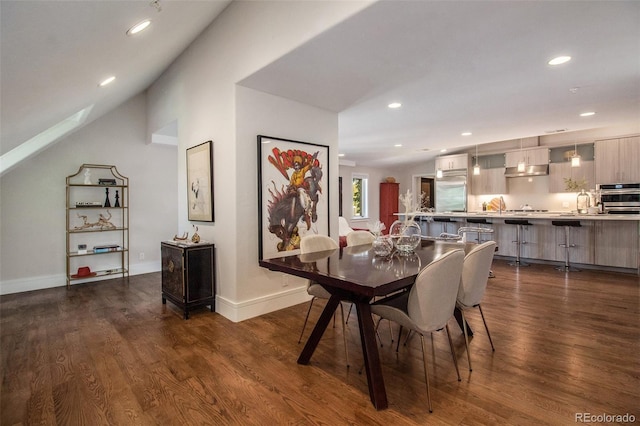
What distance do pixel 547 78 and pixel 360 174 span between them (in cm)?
690

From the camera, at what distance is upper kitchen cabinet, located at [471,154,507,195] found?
7.91 meters

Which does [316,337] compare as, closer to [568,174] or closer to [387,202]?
[568,174]

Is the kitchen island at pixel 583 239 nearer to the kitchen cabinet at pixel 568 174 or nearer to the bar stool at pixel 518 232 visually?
the bar stool at pixel 518 232

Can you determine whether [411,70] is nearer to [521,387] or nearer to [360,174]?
[521,387]

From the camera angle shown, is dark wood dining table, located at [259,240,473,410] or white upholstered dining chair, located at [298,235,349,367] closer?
dark wood dining table, located at [259,240,473,410]

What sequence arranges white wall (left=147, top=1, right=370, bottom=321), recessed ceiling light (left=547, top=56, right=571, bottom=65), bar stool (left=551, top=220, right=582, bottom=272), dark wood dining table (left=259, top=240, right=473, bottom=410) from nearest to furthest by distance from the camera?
dark wood dining table (left=259, top=240, right=473, bottom=410)
recessed ceiling light (left=547, top=56, right=571, bottom=65)
white wall (left=147, top=1, right=370, bottom=321)
bar stool (left=551, top=220, right=582, bottom=272)

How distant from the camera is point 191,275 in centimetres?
341

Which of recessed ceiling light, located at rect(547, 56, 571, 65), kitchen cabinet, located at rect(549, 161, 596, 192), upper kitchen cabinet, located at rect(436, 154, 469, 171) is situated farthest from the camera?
upper kitchen cabinet, located at rect(436, 154, 469, 171)

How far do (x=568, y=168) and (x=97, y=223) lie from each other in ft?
30.4

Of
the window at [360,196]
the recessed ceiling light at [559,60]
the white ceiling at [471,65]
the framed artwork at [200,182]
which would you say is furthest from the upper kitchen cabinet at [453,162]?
the framed artwork at [200,182]

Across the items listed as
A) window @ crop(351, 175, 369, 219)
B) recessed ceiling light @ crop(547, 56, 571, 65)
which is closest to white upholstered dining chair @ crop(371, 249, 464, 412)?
recessed ceiling light @ crop(547, 56, 571, 65)

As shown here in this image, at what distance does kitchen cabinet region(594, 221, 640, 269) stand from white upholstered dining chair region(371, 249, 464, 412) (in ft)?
17.3

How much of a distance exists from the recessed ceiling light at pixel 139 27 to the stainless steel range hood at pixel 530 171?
7852mm

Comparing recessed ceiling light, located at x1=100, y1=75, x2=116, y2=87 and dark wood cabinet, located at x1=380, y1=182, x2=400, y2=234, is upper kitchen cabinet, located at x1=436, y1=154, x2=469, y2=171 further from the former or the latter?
recessed ceiling light, located at x1=100, y1=75, x2=116, y2=87
